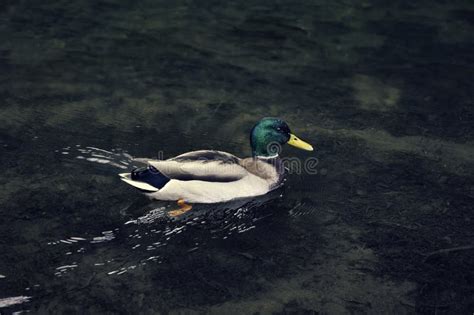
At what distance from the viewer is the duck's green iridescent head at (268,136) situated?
8.78 m

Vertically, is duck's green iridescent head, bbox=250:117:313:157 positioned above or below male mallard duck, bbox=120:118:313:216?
above

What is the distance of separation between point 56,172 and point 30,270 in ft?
5.96

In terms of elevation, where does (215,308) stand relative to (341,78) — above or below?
→ below

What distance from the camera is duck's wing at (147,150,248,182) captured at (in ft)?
26.9

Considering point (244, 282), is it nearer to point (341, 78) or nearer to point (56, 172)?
point (56, 172)

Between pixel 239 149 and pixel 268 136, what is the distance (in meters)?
0.73

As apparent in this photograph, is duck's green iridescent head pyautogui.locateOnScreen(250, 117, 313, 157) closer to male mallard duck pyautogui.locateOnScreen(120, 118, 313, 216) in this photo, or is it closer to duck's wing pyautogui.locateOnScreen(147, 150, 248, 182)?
male mallard duck pyautogui.locateOnScreen(120, 118, 313, 216)

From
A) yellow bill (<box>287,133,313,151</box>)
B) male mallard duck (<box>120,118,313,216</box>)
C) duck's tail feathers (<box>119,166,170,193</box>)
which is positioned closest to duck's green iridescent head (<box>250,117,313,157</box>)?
yellow bill (<box>287,133,313,151</box>)

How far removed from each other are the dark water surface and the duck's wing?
321 mm

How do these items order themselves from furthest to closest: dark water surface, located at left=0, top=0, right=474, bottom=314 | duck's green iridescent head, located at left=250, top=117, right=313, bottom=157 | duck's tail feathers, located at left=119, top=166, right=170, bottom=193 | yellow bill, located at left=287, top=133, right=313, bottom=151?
yellow bill, located at left=287, top=133, right=313, bottom=151 < duck's green iridescent head, located at left=250, top=117, right=313, bottom=157 < duck's tail feathers, located at left=119, top=166, right=170, bottom=193 < dark water surface, located at left=0, top=0, right=474, bottom=314

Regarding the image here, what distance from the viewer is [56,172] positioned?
8711 millimetres

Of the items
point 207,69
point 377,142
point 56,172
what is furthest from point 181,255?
point 207,69

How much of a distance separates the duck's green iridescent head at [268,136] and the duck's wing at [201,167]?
1.72 feet

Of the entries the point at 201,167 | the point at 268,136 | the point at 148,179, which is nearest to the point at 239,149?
the point at 268,136
